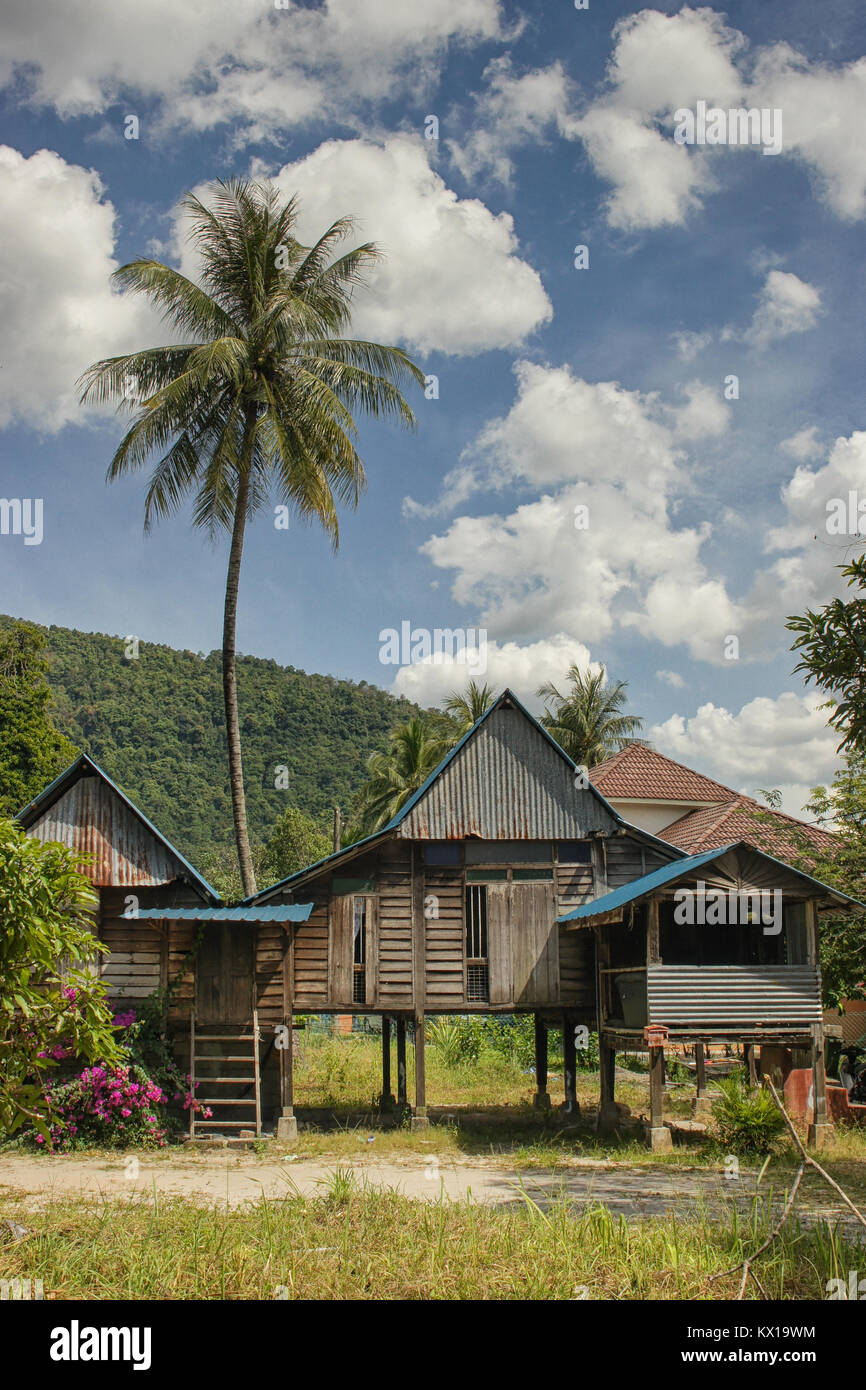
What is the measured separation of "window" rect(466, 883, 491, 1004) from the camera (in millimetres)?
18125

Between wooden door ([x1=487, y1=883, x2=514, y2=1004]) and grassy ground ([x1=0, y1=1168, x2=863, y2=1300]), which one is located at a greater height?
wooden door ([x1=487, y1=883, x2=514, y2=1004])

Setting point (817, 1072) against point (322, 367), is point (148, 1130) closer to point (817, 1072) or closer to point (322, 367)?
point (817, 1072)

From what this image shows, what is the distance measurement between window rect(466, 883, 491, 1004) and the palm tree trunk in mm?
4295

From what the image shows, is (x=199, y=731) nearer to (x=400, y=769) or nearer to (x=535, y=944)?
(x=400, y=769)

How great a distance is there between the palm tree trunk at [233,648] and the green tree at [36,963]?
1191 cm

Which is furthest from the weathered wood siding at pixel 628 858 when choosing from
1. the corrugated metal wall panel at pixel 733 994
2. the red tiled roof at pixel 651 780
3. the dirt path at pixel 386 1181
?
the red tiled roof at pixel 651 780

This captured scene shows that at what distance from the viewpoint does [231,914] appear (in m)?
16.6

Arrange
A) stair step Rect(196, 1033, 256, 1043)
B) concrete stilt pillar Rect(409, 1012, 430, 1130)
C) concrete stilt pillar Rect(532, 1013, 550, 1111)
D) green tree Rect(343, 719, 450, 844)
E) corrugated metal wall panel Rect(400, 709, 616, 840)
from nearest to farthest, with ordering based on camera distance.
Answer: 1. stair step Rect(196, 1033, 256, 1043)
2. concrete stilt pillar Rect(409, 1012, 430, 1130)
3. corrugated metal wall panel Rect(400, 709, 616, 840)
4. concrete stilt pillar Rect(532, 1013, 550, 1111)
5. green tree Rect(343, 719, 450, 844)

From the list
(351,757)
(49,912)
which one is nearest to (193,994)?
(49,912)

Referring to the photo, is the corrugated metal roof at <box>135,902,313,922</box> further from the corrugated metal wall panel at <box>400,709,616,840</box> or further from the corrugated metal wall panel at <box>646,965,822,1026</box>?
the corrugated metal wall panel at <box>646,965,822,1026</box>

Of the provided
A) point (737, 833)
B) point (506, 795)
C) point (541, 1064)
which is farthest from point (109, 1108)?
point (737, 833)

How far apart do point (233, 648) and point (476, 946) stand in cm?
716

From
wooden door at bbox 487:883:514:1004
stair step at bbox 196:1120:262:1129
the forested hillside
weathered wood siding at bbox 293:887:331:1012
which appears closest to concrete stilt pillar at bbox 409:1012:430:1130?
wooden door at bbox 487:883:514:1004
